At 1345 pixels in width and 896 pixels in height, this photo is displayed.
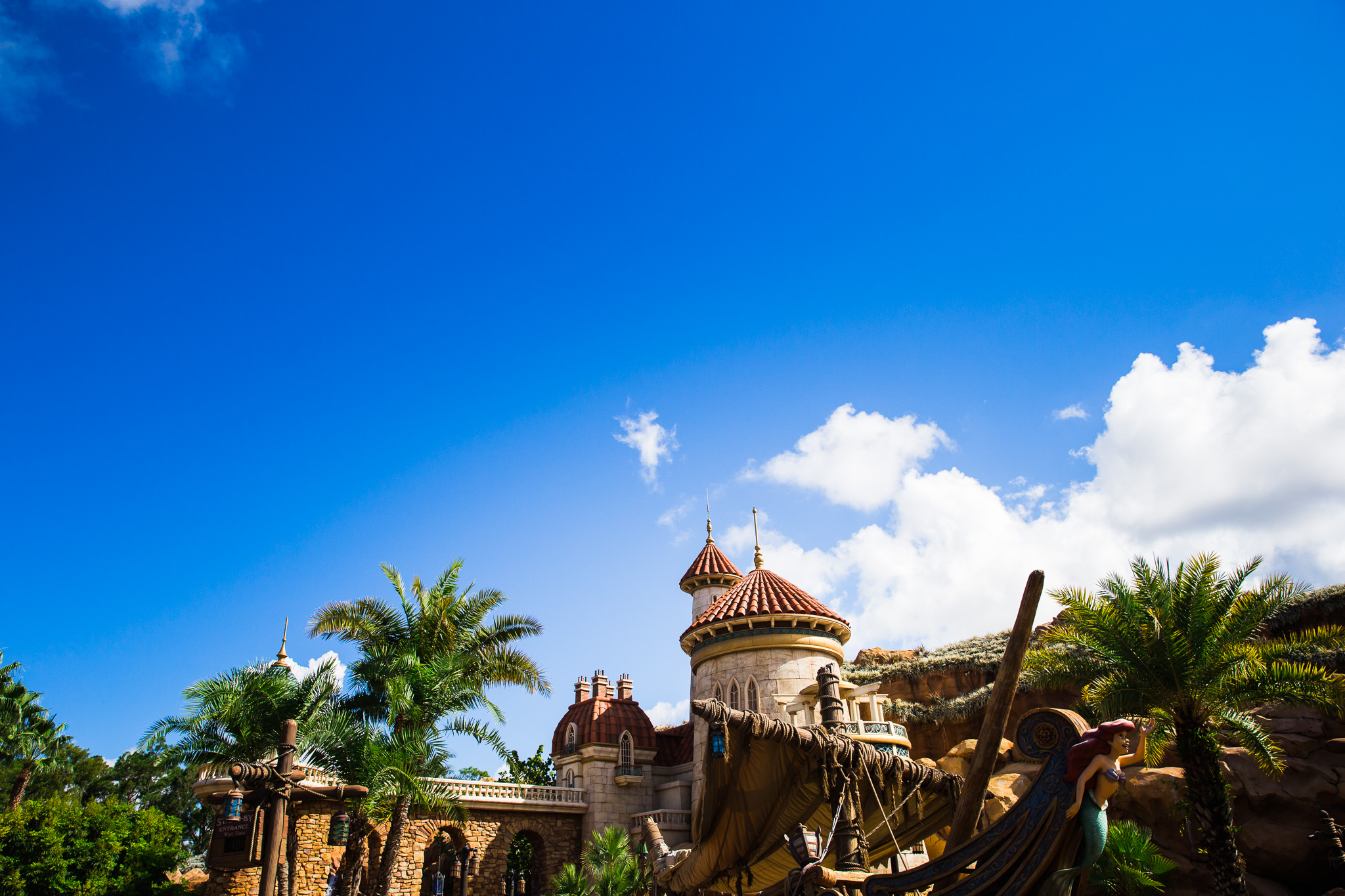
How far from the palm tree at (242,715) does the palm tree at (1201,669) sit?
16725mm

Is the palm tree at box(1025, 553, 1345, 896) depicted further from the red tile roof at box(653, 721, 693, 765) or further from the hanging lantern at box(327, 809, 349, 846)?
the red tile roof at box(653, 721, 693, 765)

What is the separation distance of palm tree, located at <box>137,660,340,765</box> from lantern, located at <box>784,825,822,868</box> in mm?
13323

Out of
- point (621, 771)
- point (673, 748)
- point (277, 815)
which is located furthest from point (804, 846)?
point (673, 748)

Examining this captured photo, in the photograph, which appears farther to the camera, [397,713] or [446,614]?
[446,614]

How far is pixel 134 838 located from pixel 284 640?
8710 millimetres

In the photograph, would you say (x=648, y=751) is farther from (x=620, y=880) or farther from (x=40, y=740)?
(x=40, y=740)

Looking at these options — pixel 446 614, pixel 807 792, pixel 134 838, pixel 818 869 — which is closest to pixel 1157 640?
pixel 807 792

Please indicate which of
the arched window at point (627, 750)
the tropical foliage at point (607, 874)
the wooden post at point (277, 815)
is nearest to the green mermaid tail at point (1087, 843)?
the wooden post at point (277, 815)

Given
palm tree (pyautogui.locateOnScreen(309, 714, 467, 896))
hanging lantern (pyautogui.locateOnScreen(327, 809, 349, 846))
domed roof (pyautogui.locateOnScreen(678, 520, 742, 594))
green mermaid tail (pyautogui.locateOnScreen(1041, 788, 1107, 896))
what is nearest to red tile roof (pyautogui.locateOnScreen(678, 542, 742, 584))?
domed roof (pyautogui.locateOnScreen(678, 520, 742, 594))

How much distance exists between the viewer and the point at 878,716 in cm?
2448

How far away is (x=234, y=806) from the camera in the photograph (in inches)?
368

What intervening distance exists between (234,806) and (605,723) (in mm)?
19769

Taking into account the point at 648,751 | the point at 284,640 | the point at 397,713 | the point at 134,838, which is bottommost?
the point at 134,838

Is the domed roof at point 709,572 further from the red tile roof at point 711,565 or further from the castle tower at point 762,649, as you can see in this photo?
the castle tower at point 762,649
